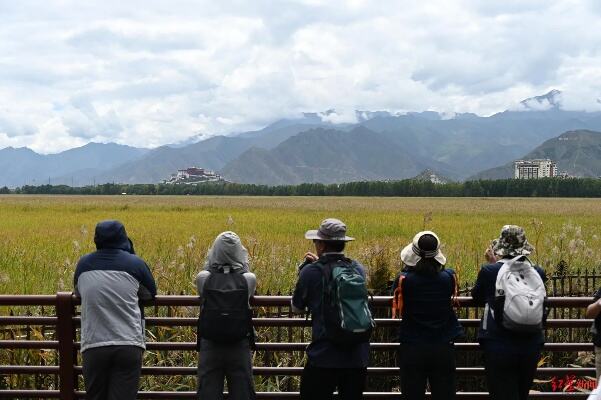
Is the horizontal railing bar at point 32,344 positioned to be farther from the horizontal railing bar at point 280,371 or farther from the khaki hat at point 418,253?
the khaki hat at point 418,253

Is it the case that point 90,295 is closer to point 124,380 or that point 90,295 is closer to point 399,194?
point 124,380

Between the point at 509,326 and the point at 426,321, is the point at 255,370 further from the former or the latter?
the point at 509,326

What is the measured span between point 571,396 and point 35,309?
8.06 metres

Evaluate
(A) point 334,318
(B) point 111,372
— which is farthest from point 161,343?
(A) point 334,318

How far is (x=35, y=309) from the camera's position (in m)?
10.2

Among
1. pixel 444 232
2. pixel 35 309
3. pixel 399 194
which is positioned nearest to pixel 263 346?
pixel 35 309

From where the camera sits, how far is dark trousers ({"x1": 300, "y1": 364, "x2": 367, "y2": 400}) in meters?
4.74

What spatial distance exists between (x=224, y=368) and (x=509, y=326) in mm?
2185

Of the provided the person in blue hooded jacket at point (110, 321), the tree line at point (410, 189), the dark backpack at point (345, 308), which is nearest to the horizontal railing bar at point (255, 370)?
the person in blue hooded jacket at point (110, 321)

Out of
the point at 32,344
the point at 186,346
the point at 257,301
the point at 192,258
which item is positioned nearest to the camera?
the point at 257,301

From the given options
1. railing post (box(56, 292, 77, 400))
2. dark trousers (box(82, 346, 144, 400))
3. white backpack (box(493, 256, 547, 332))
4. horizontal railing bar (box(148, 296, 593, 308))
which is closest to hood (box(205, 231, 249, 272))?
horizontal railing bar (box(148, 296, 593, 308))

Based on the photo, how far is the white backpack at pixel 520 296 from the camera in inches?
183

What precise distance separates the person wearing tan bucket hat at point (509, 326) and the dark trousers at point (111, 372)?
8.95ft

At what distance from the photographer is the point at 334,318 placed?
466 cm
